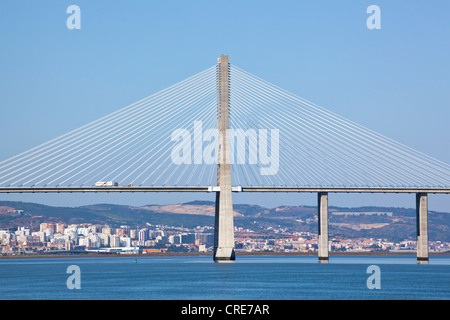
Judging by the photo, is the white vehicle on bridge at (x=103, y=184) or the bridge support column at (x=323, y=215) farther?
the bridge support column at (x=323, y=215)

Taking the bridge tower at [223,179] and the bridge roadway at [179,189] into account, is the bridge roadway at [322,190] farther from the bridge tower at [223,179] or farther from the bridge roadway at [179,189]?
the bridge tower at [223,179]

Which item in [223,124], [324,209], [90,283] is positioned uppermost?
[223,124]

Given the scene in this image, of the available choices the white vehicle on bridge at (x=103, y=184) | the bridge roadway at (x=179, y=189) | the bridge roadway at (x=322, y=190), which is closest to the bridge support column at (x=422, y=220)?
the bridge roadway at (x=322, y=190)

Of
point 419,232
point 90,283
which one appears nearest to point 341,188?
point 419,232

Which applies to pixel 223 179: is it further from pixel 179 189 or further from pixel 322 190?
pixel 322 190

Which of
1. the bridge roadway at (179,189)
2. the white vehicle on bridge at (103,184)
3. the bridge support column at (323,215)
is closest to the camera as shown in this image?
the bridge roadway at (179,189)

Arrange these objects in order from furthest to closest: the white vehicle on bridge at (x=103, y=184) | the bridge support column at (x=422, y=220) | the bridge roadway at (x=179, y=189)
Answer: the bridge support column at (x=422, y=220) → the white vehicle on bridge at (x=103, y=184) → the bridge roadway at (x=179, y=189)
